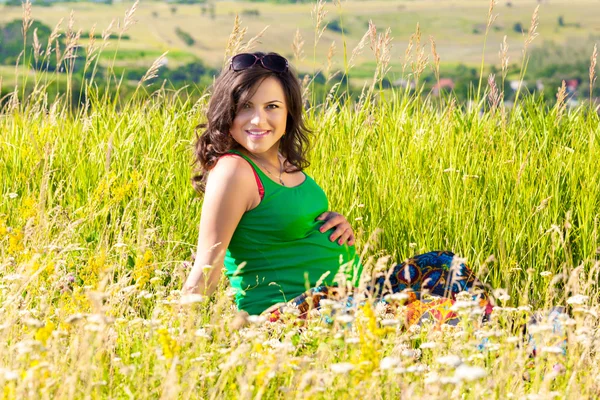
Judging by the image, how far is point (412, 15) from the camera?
484 feet

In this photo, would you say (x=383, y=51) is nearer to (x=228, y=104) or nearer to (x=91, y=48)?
(x=228, y=104)

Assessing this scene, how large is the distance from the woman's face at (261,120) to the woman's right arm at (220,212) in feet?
0.40

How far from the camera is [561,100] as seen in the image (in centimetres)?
425

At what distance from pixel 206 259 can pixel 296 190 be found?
0.48 m

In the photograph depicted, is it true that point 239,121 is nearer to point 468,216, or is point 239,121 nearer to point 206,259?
point 206,259

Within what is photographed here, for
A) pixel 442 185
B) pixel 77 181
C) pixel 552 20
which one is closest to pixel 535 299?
pixel 442 185

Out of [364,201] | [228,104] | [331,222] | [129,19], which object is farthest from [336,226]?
[129,19]

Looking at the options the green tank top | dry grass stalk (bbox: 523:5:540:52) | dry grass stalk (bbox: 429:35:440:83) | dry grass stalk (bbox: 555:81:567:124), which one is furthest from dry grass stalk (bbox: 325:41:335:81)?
the green tank top

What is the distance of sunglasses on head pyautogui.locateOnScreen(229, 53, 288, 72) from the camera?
296 cm

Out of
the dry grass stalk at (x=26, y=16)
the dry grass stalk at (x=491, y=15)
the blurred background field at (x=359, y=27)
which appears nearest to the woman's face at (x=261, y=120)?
the dry grass stalk at (x=491, y=15)

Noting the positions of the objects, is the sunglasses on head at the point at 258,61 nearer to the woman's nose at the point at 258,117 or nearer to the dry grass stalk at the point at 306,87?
the woman's nose at the point at 258,117

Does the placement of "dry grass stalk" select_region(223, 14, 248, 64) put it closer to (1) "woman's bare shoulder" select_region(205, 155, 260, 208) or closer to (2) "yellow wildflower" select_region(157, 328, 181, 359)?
(1) "woman's bare shoulder" select_region(205, 155, 260, 208)

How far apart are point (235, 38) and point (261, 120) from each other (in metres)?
1.45

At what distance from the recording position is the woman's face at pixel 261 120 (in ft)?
9.59
